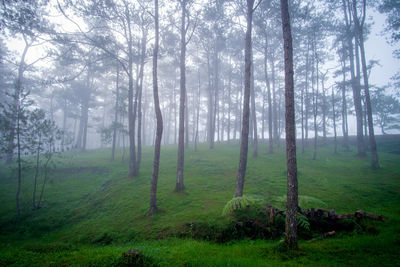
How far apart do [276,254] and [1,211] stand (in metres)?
16.5

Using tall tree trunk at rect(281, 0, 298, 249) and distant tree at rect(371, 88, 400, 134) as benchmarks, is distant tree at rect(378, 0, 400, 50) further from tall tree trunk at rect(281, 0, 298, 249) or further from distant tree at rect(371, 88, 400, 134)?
distant tree at rect(371, 88, 400, 134)

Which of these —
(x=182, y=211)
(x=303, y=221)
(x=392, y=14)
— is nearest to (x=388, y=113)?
(x=392, y=14)

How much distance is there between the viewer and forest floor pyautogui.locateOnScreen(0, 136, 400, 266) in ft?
15.2

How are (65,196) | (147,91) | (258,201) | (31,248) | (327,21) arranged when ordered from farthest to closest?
(147,91), (327,21), (65,196), (258,201), (31,248)

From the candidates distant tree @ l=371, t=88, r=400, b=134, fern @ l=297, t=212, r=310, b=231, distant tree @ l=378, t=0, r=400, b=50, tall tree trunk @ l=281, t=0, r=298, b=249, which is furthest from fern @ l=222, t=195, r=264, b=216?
distant tree @ l=371, t=88, r=400, b=134

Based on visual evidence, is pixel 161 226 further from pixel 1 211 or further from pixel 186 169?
pixel 1 211

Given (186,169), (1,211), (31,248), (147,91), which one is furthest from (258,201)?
(147,91)

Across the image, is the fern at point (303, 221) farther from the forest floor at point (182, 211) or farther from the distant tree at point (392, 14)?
the distant tree at point (392, 14)

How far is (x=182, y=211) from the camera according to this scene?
9.08 m

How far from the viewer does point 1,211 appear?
11422 mm

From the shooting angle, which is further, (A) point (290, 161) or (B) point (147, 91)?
(B) point (147, 91)

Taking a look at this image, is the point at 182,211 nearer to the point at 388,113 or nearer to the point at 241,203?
the point at 241,203

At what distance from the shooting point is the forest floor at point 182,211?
4.63 m

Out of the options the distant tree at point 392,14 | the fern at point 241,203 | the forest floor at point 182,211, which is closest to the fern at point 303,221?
the forest floor at point 182,211
